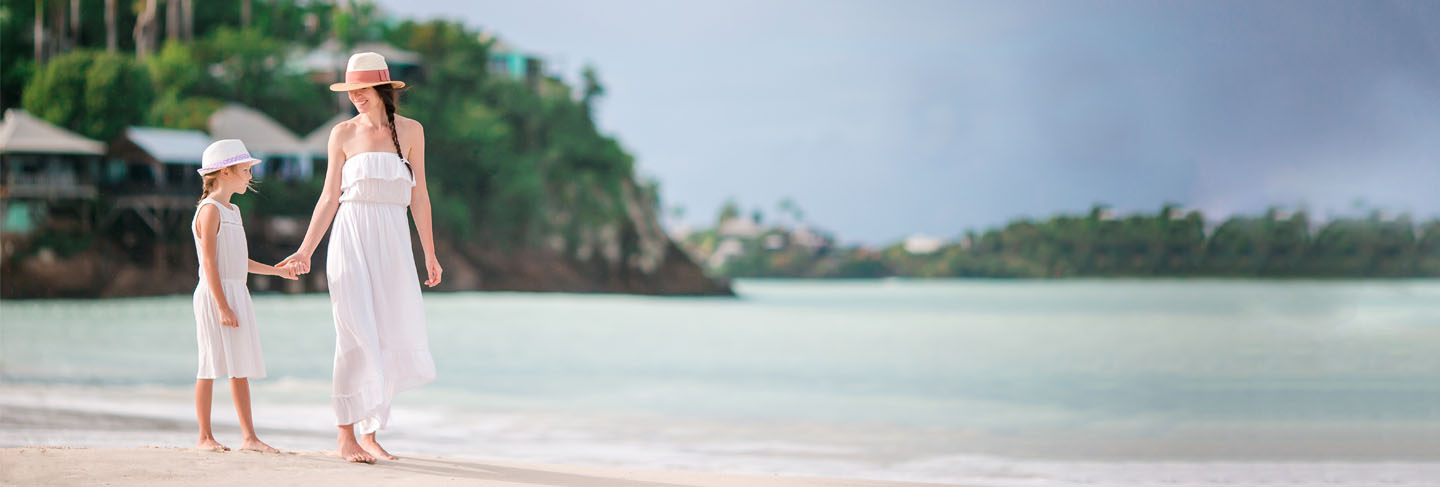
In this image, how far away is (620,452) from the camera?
22.6 feet

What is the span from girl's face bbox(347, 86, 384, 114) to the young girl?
0.37 m

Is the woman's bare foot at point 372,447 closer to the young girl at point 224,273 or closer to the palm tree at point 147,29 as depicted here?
the young girl at point 224,273

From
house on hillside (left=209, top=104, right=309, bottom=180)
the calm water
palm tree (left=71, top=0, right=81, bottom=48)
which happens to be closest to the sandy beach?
the calm water

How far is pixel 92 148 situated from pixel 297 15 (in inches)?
619

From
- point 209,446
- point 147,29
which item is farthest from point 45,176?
point 209,446

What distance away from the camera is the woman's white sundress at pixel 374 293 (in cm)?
402

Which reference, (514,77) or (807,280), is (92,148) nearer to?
(514,77)

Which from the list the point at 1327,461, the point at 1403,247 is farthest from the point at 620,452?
the point at 1403,247

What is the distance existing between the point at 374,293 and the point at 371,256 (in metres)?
0.11

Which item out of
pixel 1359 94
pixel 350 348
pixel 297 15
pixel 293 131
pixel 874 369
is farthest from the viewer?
pixel 1359 94

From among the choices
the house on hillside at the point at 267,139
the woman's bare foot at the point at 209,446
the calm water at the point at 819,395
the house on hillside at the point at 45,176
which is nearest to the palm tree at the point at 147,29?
the house on hillside at the point at 267,139

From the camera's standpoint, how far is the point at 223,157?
413 centimetres

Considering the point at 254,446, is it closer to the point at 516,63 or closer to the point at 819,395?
the point at 819,395

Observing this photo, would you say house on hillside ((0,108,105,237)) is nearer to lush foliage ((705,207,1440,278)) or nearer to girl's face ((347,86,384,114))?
girl's face ((347,86,384,114))
